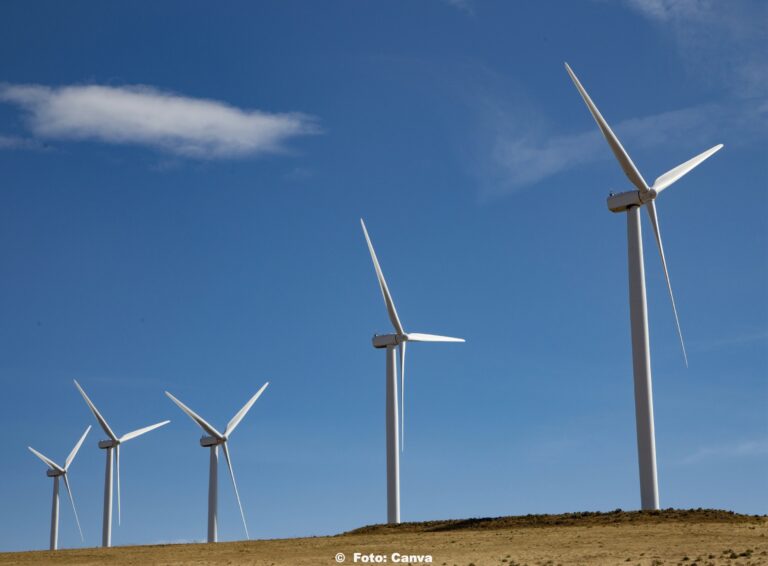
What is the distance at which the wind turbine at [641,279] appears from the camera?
65.5 metres

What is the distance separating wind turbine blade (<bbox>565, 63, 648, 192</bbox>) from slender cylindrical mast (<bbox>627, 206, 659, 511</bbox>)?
515 cm

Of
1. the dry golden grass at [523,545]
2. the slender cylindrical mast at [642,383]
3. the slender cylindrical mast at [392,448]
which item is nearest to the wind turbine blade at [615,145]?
the slender cylindrical mast at [642,383]

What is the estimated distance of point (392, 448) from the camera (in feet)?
282

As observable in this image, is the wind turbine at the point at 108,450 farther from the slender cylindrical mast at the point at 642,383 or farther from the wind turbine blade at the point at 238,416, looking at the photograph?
the slender cylindrical mast at the point at 642,383

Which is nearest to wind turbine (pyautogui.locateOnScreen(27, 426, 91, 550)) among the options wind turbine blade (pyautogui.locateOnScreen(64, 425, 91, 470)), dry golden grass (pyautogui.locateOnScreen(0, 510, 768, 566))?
wind turbine blade (pyautogui.locateOnScreen(64, 425, 91, 470))

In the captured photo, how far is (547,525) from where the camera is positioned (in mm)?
65312

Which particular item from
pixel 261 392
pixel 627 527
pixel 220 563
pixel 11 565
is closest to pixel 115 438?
pixel 261 392

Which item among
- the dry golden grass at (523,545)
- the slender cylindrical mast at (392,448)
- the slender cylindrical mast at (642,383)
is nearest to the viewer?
the dry golden grass at (523,545)

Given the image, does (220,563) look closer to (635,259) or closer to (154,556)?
(154,556)

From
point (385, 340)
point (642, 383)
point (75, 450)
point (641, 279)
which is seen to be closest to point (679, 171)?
point (641, 279)

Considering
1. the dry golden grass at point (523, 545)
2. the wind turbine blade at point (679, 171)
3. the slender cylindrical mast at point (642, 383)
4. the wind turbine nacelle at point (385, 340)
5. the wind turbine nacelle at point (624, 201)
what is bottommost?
the dry golden grass at point (523, 545)

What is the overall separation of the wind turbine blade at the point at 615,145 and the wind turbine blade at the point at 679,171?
3.78 feet

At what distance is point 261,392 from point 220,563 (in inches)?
1957

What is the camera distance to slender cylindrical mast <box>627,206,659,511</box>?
6538cm
